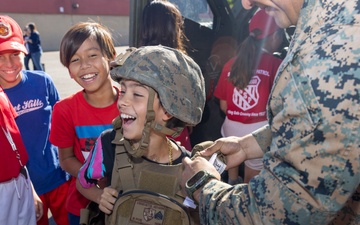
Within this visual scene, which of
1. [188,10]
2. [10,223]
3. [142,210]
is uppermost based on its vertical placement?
[188,10]

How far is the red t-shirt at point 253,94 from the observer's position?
3.15 meters

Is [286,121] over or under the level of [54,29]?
over

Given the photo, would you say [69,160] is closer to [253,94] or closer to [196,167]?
[196,167]

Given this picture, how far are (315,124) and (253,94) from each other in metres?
2.25

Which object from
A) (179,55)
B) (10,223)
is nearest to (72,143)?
(10,223)

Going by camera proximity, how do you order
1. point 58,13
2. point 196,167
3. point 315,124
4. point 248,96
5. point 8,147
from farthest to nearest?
point 58,13
point 248,96
point 8,147
point 196,167
point 315,124

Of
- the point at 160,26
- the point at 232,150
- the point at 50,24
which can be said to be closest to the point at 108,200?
the point at 232,150

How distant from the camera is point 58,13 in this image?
23.3 metres

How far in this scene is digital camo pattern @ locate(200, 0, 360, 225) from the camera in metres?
0.93

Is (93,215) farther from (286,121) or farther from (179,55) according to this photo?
(286,121)

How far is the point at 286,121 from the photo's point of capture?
1.02m

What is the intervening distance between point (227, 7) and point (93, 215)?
253cm

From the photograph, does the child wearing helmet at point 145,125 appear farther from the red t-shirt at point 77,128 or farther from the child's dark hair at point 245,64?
the child's dark hair at point 245,64

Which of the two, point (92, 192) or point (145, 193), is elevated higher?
point (145, 193)
